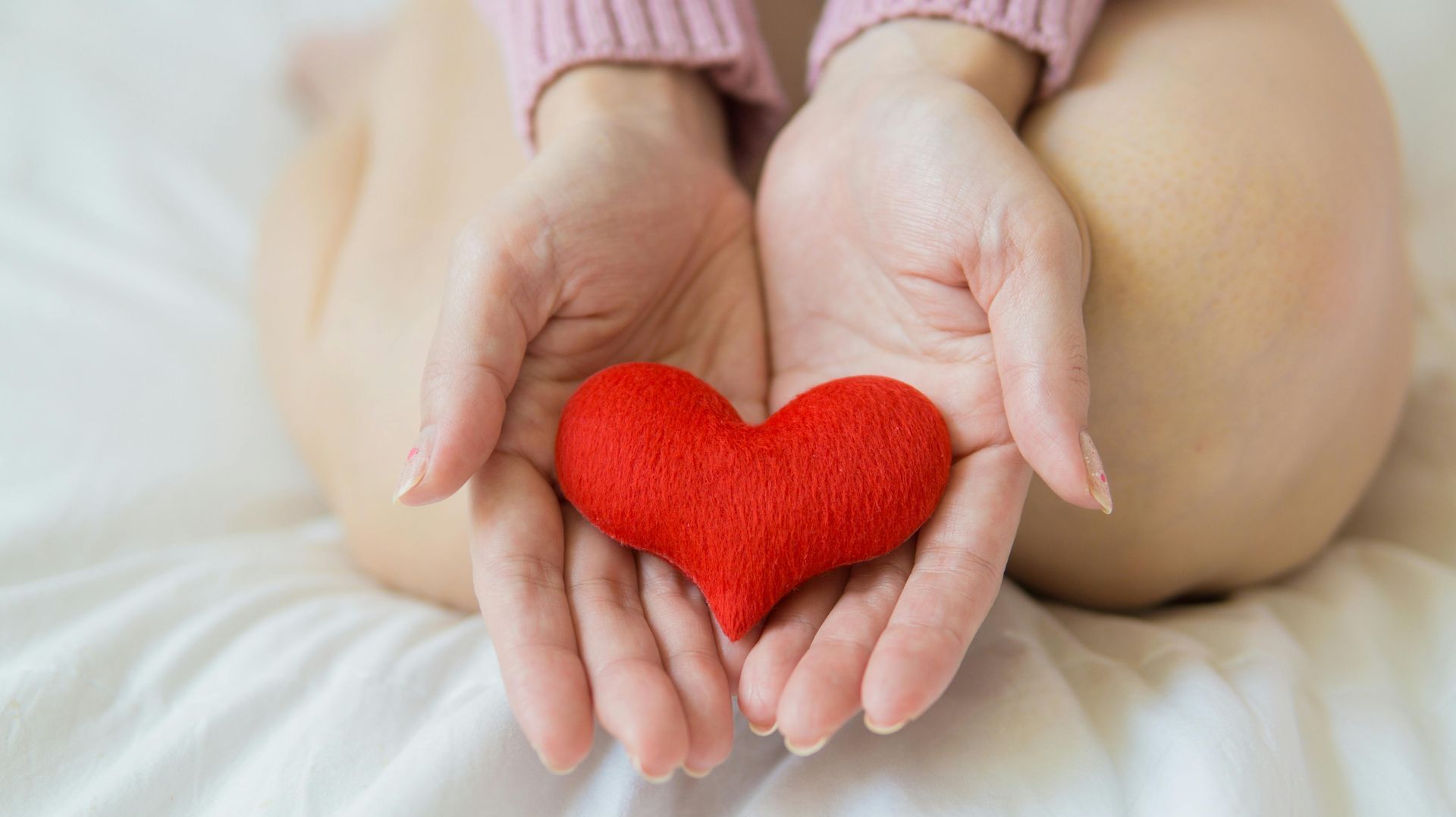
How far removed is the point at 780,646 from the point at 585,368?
0.32 metres

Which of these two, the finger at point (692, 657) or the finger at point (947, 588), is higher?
the finger at point (947, 588)

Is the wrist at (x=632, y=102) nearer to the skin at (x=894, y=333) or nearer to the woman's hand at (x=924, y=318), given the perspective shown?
the skin at (x=894, y=333)

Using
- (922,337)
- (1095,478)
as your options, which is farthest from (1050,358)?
(922,337)

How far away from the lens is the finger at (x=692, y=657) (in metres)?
0.63

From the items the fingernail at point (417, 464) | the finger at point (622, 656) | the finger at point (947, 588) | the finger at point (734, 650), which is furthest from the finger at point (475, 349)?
the finger at point (947, 588)

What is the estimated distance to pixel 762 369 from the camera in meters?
0.97

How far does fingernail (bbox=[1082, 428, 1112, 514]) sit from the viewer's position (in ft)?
2.19

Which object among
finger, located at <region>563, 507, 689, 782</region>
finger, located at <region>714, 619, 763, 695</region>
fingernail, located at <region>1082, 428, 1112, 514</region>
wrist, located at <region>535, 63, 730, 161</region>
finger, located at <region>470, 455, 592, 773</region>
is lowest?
finger, located at <region>714, 619, 763, 695</region>

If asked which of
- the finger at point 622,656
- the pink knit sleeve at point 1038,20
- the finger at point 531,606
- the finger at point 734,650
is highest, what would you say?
the pink knit sleeve at point 1038,20

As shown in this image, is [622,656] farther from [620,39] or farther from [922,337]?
[620,39]

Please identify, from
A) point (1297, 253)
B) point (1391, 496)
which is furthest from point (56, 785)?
point (1391, 496)

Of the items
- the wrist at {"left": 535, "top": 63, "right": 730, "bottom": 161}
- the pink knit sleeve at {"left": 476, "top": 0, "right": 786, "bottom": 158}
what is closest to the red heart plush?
the wrist at {"left": 535, "top": 63, "right": 730, "bottom": 161}

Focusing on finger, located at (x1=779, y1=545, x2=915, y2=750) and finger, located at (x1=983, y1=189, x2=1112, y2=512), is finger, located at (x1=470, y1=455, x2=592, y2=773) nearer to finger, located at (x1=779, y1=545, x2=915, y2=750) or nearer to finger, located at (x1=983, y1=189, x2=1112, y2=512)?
finger, located at (x1=779, y1=545, x2=915, y2=750)

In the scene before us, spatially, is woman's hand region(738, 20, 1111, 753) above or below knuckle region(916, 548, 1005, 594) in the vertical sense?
above
